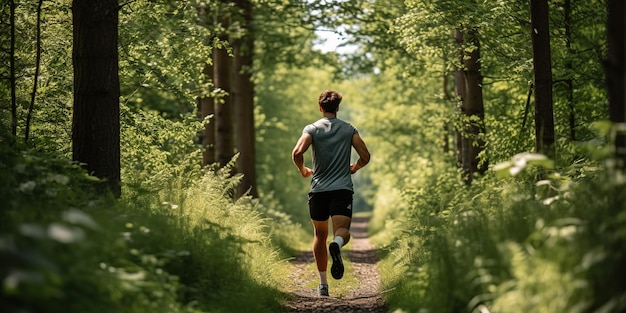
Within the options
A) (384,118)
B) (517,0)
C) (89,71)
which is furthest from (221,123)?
(384,118)

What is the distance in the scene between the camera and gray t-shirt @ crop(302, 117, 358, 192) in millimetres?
8992

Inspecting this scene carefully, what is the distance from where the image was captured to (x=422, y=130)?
26859mm

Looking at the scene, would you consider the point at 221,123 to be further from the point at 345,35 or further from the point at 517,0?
the point at 517,0

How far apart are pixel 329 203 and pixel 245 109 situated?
10851 mm

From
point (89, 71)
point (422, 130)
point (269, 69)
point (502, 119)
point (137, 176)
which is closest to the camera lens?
point (89, 71)

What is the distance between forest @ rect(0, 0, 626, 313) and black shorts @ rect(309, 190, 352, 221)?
92 cm

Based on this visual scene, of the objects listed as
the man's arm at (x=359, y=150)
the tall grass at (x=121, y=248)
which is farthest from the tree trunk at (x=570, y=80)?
the tall grass at (x=121, y=248)

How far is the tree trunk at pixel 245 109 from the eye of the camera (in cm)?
1931

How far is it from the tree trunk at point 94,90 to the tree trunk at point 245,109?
435 inches

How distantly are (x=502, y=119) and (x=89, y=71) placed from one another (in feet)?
25.5

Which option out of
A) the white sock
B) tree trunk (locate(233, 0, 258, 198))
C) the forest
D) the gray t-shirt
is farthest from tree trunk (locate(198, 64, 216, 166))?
the white sock

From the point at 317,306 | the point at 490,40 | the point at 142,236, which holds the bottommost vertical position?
the point at 317,306

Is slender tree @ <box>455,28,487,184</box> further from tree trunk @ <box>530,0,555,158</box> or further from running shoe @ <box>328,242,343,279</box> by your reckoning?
running shoe @ <box>328,242,343,279</box>

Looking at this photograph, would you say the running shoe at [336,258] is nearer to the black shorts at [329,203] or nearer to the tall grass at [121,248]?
the black shorts at [329,203]
